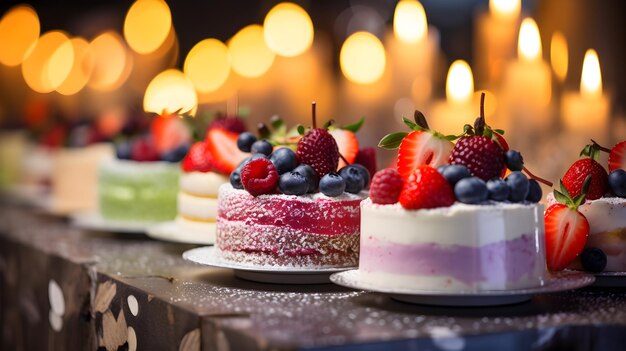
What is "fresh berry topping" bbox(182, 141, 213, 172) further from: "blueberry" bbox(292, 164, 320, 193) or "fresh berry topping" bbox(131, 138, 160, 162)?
"blueberry" bbox(292, 164, 320, 193)

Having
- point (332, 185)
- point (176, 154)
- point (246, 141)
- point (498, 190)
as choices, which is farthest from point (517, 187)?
point (176, 154)

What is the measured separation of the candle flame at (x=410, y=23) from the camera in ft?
12.7

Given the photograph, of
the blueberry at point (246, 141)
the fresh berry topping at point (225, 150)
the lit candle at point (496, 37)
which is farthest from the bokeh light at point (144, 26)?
the blueberry at point (246, 141)

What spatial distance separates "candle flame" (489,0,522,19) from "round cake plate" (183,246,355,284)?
2.10 meters

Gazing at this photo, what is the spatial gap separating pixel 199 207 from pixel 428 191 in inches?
39.1

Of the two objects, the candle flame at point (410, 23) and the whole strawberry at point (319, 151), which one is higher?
the candle flame at point (410, 23)

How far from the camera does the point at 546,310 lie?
5.27 feet

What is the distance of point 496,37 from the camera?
3.96m

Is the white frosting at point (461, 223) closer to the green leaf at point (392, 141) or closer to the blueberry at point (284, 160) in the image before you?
the green leaf at point (392, 141)

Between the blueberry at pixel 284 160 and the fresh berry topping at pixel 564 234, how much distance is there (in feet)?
1.65

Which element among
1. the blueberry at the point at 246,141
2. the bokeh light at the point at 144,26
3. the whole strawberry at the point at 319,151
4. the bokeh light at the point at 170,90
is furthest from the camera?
the bokeh light at the point at 144,26

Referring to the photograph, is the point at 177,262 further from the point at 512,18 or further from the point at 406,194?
the point at 512,18

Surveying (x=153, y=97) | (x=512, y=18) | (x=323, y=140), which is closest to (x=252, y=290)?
(x=323, y=140)

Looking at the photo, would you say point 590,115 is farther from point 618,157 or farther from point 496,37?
point 618,157
